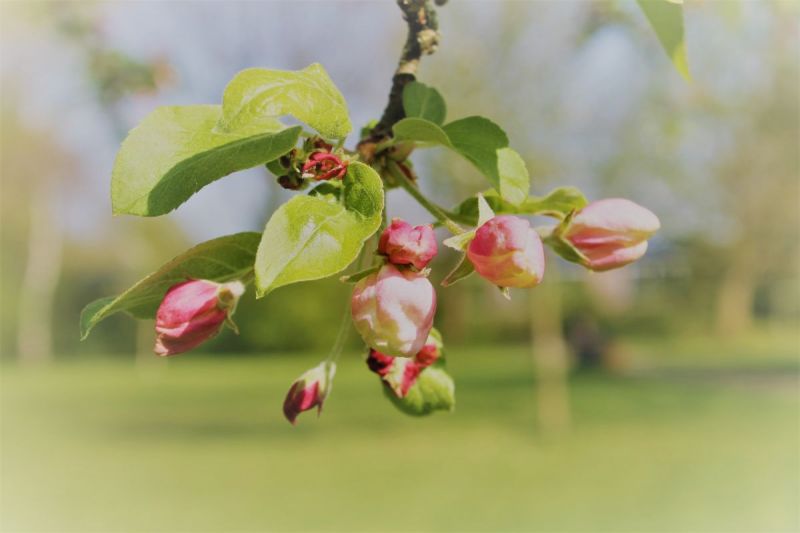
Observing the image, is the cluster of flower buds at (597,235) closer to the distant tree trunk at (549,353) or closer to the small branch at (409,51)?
the small branch at (409,51)

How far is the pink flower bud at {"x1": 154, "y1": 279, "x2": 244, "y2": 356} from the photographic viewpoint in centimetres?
38

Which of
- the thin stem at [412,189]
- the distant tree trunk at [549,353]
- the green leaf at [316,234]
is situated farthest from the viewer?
the distant tree trunk at [549,353]

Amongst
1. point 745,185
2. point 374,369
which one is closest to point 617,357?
point 745,185

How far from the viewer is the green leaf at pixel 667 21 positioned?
423 mm

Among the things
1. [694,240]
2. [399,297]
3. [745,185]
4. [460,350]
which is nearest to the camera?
[399,297]

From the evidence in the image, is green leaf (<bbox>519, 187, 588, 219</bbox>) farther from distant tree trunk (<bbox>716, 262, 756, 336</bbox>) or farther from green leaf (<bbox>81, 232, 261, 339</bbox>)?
distant tree trunk (<bbox>716, 262, 756, 336</bbox>)

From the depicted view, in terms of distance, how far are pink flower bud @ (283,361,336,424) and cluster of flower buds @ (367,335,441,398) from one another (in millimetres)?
35

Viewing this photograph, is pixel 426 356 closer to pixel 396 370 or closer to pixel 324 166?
pixel 396 370

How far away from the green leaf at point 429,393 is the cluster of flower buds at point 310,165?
0.58 feet

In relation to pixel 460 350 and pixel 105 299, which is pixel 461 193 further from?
pixel 105 299

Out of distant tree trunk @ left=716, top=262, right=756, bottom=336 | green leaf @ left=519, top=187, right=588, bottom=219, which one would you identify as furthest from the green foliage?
distant tree trunk @ left=716, top=262, right=756, bottom=336

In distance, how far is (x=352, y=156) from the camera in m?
0.40

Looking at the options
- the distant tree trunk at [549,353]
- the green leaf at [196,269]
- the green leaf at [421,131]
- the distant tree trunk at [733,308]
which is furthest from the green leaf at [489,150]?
the distant tree trunk at [733,308]

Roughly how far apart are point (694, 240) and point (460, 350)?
292 cm
